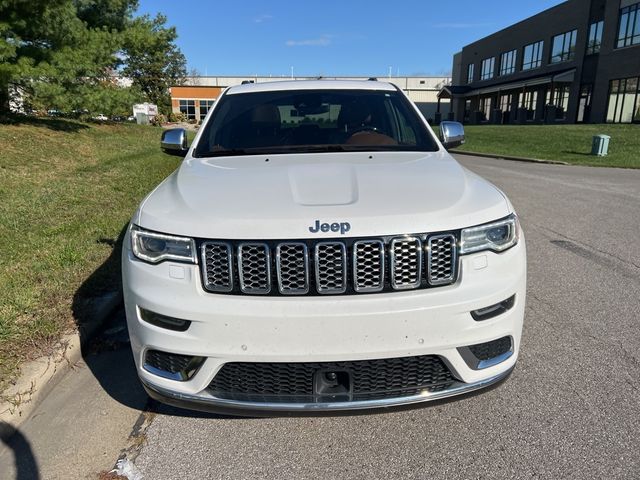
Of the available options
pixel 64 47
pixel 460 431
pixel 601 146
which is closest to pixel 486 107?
pixel 601 146

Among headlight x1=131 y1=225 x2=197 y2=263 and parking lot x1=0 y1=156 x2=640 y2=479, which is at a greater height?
headlight x1=131 y1=225 x2=197 y2=263

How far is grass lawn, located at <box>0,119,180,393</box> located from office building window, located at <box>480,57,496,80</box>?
46.5 m

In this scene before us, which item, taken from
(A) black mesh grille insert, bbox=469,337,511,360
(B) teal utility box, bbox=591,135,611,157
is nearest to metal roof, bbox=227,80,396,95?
(A) black mesh grille insert, bbox=469,337,511,360

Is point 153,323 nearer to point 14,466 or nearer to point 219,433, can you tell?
point 219,433

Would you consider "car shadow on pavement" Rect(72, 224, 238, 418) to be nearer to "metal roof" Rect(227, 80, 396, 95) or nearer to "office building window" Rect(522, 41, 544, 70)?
"metal roof" Rect(227, 80, 396, 95)

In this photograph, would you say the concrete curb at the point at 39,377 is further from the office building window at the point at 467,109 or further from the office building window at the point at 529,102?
the office building window at the point at 467,109

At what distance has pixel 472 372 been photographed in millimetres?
2359

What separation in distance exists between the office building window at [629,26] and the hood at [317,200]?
36366 mm

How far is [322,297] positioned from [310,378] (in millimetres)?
377

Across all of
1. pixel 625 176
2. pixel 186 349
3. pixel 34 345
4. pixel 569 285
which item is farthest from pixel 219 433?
pixel 625 176

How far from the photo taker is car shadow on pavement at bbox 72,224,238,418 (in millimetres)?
2965

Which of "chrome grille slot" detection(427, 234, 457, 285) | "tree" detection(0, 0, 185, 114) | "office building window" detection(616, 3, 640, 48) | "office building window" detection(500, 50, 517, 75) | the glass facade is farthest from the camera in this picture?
the glass facade

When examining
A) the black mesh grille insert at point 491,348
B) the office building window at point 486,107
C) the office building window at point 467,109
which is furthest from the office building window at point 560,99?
the black mesh grille insert at point 491,348

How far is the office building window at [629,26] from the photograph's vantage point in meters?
31.6
